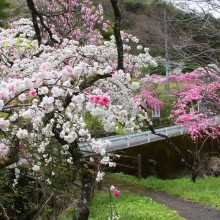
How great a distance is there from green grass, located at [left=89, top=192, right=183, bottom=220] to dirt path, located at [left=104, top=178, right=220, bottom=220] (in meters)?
0.52

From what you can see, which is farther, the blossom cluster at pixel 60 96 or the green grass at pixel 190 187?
the green grass at pixel 190 187

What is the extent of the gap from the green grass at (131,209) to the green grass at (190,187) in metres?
1.38

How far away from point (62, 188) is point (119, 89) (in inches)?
115

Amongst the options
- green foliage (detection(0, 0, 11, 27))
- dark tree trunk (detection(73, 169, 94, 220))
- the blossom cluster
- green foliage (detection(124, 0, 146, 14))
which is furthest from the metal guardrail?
green foliage (detection(124, 0, 146, 14))

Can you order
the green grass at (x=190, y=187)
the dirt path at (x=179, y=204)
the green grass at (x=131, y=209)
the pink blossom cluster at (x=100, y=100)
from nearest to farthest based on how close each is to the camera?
1. the pink blossom cluster at (x=100, y=100)
2. the green grass at (x=131, y=209)
3. the dirt path at (x=179, y=204)
4. the green grass at (x=190, y=187)

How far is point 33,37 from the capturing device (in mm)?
8023

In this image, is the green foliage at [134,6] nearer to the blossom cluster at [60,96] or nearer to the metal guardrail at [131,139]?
the metal guardrail at [131,139]

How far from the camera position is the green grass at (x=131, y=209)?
6683 mm

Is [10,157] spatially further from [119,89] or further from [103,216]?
[103,216]

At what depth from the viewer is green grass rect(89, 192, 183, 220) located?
6683 mm

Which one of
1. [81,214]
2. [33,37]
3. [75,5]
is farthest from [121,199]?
[75,5]

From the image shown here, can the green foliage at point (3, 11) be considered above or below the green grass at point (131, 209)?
above

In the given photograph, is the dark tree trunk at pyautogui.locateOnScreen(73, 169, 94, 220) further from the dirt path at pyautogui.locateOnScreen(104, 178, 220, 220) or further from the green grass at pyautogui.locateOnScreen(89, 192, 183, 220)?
the dirt path at pyautogui.locateOnScreen(104, 178, 220, 220)

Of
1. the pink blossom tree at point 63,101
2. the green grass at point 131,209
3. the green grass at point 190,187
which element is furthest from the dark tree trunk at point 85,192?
the green grass at point 190,187
